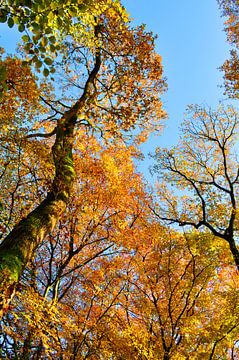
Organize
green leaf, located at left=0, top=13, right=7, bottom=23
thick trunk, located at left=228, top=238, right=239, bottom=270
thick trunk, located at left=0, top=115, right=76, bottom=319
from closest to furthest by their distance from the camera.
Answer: green leaf, located at left=0, top=13, right=7, bottom=23
thick trunk, located at left=0, top=115, right=76, bottom=319
thick trunk, located at left=228, top=238, right=239, bottom=270

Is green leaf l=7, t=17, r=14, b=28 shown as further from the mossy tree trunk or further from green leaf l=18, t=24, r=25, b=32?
the mossy tree trunk

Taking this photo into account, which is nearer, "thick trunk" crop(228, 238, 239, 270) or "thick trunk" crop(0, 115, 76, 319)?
"thick trunk" crop(0, 115, 76, 319)

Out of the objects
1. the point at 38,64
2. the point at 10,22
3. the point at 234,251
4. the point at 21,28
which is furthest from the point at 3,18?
the point at 234,251

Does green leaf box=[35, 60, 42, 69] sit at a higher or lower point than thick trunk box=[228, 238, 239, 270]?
lower

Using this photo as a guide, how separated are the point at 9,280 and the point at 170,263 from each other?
26.9ft

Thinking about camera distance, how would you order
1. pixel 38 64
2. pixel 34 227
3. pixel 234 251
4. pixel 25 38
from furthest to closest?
pixel 234 251
pixel 34 227
pixel 38 64
pixel 25 38

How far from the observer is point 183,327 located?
1024 centimetres

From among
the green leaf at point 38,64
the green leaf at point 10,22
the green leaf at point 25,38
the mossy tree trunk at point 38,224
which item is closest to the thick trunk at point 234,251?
the mossy tree trunk at point 38,224

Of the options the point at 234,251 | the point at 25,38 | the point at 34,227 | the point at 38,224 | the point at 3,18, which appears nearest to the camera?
the point at 3,18

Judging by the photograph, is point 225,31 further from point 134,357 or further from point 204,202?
point 134,357

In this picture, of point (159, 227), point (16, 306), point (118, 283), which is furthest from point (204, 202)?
point (16, 306)

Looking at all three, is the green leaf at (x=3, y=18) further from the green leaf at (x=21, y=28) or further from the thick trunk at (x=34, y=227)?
the thick trunk at (x=34, y=227)

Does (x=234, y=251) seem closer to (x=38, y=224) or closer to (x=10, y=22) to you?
(x=38, y=224)

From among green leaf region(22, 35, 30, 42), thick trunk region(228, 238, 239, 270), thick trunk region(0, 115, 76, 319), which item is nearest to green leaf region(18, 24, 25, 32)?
green leaf region(22, 35, 30, 42)
